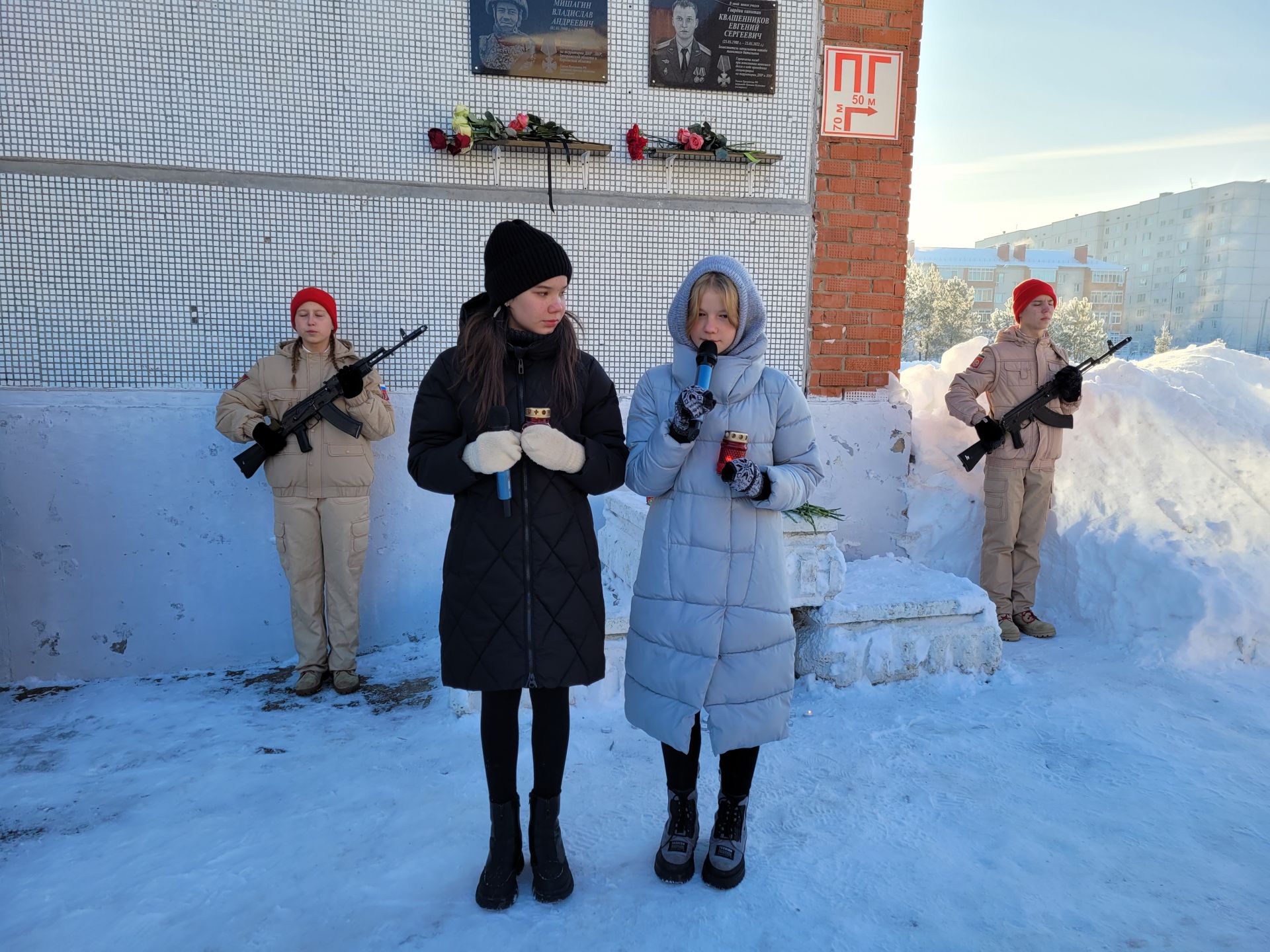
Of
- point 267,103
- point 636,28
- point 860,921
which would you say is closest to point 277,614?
point 267,103

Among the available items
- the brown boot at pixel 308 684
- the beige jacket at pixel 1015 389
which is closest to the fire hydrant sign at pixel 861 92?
the beige jacket at pixel 1015 389

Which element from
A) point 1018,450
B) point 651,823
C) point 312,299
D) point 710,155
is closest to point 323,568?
point 312,299

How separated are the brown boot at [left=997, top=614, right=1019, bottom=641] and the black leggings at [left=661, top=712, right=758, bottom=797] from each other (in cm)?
267

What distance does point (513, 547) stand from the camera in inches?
84.9

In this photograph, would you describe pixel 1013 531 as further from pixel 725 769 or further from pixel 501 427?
pixel 501 427

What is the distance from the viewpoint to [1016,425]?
454 cm

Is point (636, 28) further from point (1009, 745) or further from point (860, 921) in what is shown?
point (860, 921)

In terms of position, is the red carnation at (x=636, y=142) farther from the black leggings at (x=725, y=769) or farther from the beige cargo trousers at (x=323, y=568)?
the black leggings at (x=725, y=769)

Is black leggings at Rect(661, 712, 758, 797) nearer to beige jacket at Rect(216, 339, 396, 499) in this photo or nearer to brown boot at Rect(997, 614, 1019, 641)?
beige jacket at Rect(216, 339, 396, 499)

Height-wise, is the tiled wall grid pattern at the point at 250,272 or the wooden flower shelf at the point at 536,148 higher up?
the wooden flower shelf at the point at 536,148

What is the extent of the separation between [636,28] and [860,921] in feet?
14.4

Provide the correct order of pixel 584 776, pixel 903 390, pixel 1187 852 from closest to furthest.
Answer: pixel 1187 852
pixel 584 776
pixel 903 390

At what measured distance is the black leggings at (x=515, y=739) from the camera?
2.23 metres

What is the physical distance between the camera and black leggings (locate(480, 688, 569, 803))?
7.32 ft
